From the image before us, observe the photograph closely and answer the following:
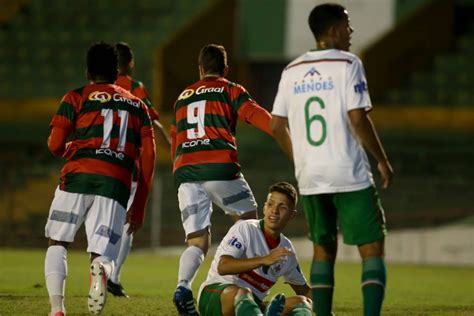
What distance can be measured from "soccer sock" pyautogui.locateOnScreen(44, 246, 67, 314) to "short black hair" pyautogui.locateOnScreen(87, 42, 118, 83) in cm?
105

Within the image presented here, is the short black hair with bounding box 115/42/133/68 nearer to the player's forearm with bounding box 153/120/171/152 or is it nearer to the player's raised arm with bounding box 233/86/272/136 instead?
the player's forearm with bounding box 153/120/171/152

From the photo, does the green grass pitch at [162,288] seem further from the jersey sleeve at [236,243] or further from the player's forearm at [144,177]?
the jersey sleeve at [236,243]

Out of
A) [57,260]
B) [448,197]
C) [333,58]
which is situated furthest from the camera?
[448,197]

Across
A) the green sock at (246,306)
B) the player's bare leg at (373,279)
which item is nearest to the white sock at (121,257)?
the green sock at (246,306)

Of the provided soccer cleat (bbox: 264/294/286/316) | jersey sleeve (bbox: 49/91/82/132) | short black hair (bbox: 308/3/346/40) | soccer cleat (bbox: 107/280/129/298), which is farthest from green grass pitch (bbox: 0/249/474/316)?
short black hair (bbox: 308/3/346/40)

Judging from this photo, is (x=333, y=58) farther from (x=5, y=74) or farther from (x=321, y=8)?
(x=5, y=74)

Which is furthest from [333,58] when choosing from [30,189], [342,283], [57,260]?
[30,189]

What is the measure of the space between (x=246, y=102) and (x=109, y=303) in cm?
183

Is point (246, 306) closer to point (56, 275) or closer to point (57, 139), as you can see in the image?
point (56, 275)

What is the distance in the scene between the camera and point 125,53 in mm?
8867

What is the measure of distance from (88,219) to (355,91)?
6.16 feet

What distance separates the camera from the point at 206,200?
7270 millimetres

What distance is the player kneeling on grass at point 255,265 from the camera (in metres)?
5.95

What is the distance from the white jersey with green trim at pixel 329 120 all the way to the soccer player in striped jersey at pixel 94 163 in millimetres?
1307
